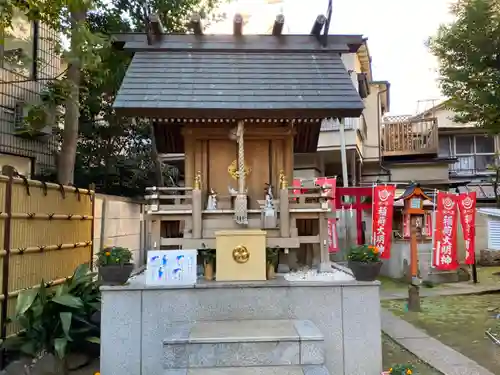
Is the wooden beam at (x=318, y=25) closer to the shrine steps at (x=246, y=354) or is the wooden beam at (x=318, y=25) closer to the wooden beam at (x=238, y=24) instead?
the wooden beam at (x=238, y=24)

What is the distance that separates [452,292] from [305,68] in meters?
9.78

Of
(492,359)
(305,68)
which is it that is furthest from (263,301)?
(305,68)

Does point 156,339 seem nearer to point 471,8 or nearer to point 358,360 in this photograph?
point 358,360

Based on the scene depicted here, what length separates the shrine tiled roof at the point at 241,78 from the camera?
803cm

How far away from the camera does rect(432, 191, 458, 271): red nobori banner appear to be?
16.1m

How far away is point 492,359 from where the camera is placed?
25.4 ft

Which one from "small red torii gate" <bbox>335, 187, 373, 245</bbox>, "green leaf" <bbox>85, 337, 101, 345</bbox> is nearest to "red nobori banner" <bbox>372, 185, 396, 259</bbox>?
"small red torii gate" <bbox>335, 187, 373, 245</bbox>

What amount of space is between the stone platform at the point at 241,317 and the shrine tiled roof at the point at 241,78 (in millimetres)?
A: 3030

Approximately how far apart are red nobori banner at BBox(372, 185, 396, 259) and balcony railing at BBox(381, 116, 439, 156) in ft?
25.3

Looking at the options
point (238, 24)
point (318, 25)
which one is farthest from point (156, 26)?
point (318, 25)

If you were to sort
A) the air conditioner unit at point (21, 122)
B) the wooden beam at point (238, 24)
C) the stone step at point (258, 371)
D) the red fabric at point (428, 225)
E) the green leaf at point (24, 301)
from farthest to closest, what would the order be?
the red fabric at point (428, 225) < the air conditioner unit at point (21, 122) < the wooden beam at point (238, 24) < the green leaf at point (24, 301) < the stone step at point (258, 371)

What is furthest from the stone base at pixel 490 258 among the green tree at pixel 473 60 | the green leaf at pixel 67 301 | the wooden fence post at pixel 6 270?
the wooden fence post at pixel 6 270

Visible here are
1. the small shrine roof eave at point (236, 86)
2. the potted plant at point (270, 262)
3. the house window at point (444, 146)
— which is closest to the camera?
the potted plant at point (270, 262)

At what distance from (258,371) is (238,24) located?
23.0ft
